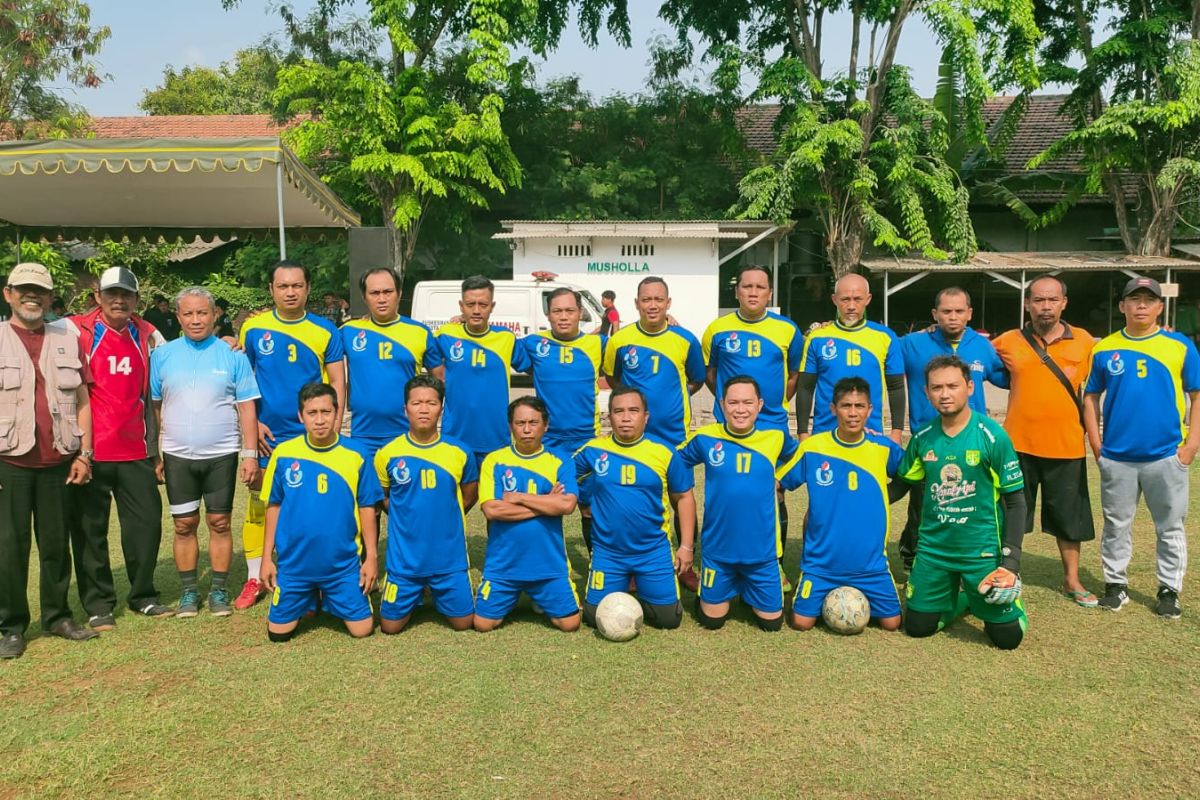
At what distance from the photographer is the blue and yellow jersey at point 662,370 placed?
19.3 ft

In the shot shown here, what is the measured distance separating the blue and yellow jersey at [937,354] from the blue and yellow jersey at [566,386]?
2035 mm

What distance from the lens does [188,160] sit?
8906mm

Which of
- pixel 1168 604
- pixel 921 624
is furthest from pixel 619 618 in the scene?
pixel 1168 604

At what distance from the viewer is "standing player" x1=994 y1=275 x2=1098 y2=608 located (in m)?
5.44

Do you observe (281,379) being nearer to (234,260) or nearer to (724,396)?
(724,396)

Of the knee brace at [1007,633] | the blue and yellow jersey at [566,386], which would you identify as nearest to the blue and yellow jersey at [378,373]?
the blue and yellow jersey at [566,386]

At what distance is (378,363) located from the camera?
18.8ft

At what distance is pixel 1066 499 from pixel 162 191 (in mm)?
10421

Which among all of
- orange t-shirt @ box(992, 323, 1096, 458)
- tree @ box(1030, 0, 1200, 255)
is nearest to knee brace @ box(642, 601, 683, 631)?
orange t-shirt @ box(992, 323, 1096, 458)

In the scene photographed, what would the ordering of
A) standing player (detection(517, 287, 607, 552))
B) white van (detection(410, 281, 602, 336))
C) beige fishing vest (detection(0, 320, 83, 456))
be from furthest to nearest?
1. white van (detection(410, 281, 602, 336))
2. standing player (detection(517, 287, 607, 552))
3. beige fishing vest (detection(0, 320, 83, 456))

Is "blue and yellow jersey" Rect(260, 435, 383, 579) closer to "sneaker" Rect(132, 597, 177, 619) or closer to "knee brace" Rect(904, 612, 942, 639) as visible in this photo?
"sneaker" Rect(132, 597, 177, 619)

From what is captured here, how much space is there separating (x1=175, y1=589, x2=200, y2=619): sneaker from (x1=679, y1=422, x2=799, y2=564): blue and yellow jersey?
2999 mm

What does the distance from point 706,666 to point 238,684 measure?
2232 mm

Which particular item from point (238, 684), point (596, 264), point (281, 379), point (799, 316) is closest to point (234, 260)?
point (596, 264)
